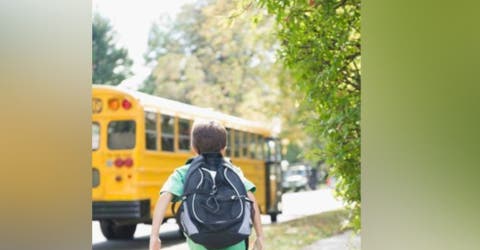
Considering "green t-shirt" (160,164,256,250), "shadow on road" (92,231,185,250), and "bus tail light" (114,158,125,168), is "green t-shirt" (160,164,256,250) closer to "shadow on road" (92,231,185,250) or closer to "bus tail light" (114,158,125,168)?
"bus tail light" (114,158,125,168)

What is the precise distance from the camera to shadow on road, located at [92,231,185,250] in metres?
11.0

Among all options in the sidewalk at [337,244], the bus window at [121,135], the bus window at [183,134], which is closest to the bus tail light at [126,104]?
the bus window at [121,135]

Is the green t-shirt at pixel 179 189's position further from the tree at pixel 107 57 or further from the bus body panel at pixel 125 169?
the tree at pixel 107 57

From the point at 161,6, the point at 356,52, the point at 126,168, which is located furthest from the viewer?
the point at 161,6

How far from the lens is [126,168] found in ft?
35.1

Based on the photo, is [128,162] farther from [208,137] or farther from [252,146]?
[208,137]

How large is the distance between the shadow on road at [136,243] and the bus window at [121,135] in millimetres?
1347

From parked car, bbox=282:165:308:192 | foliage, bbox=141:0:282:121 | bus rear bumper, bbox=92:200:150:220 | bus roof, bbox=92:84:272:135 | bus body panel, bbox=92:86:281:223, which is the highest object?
foliage, bbox=141:0:282:121

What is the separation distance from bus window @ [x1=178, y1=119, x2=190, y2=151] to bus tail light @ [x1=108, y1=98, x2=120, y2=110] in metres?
1.20

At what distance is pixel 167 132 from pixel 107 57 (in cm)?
1999
